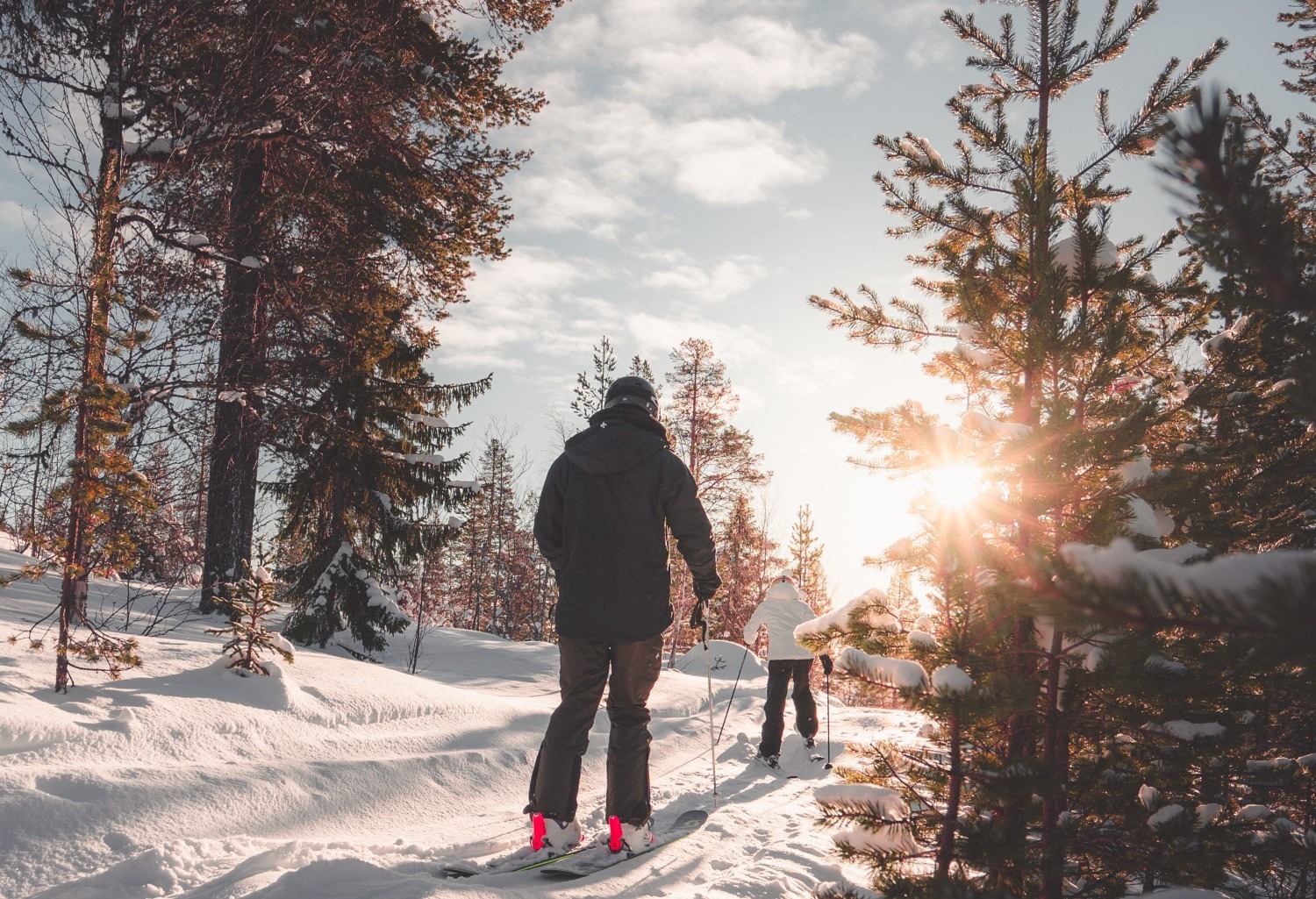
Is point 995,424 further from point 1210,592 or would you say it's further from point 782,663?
point 782,663

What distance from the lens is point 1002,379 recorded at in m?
3.95

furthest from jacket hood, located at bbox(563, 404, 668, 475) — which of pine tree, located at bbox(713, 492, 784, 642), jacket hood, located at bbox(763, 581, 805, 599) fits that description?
pine tree, located at bbox(713, 492, 784, 642)

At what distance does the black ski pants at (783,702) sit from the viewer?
7055 millimetres

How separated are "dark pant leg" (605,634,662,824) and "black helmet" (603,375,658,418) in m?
1.34

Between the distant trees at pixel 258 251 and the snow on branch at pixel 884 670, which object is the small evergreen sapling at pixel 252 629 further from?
the snow on branch at pixel 884 670

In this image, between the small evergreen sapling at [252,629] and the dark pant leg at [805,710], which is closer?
the small evergreen sapling at [252,629]

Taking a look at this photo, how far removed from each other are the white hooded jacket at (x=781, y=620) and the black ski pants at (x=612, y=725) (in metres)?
3.65

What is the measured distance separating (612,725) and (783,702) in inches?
155

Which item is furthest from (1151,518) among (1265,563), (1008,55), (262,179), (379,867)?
(262,179)

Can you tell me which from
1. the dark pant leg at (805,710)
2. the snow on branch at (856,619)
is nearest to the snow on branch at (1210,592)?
the snow on branch at (856,619)

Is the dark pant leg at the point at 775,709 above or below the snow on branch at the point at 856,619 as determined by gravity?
below

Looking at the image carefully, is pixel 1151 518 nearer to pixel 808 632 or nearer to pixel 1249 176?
pixel 808 632

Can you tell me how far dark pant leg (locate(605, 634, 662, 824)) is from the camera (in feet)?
12.0

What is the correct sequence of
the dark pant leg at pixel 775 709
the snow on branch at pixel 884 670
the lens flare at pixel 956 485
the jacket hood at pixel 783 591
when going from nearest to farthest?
the snow on branch at pixel 884 670, the lens flare at pixel 956 485, the dark pant leg at pixel 775 709, the jacket hood at pixel 783 591
